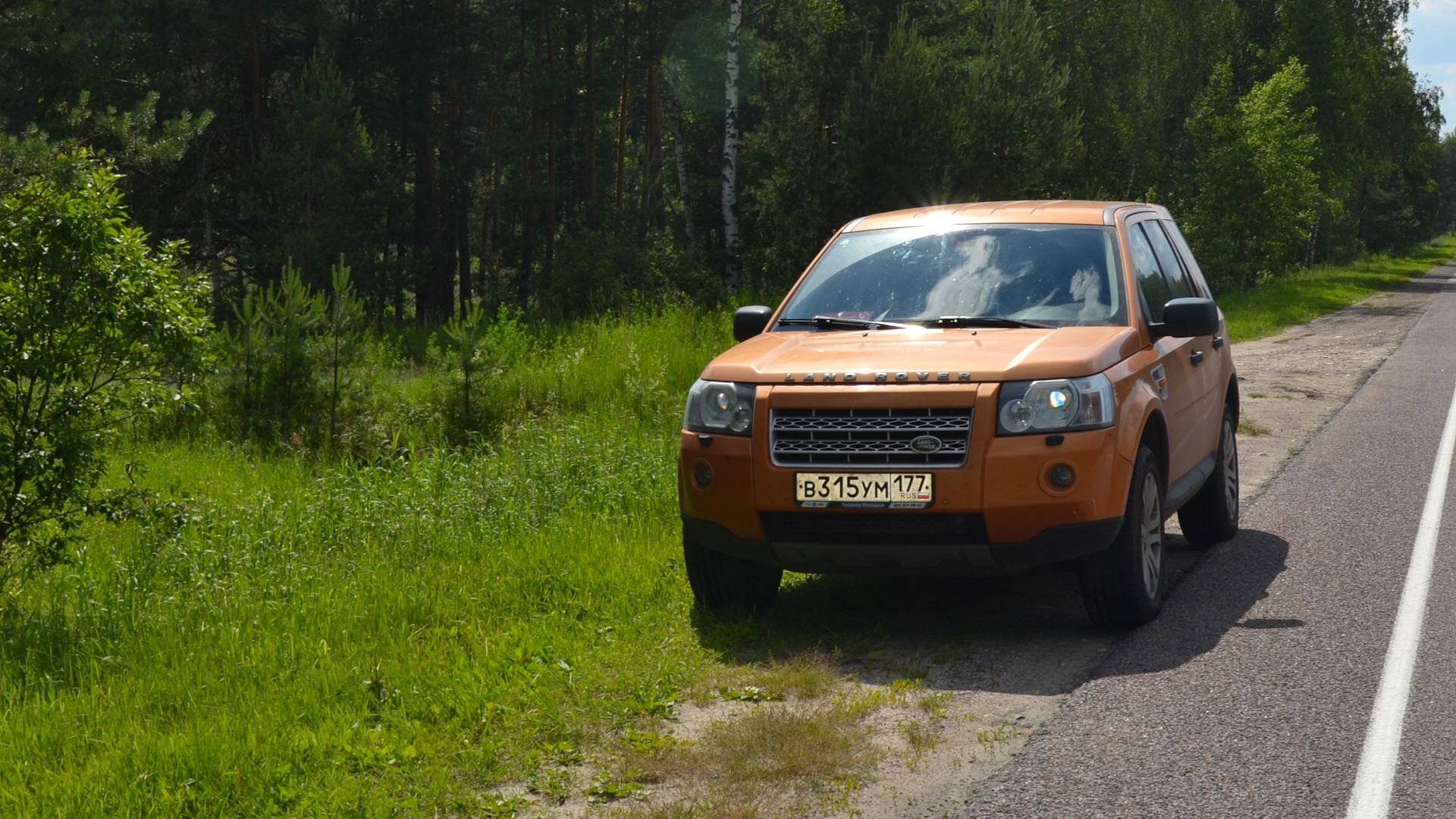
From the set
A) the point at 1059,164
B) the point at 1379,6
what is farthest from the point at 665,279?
the point at 1379,6

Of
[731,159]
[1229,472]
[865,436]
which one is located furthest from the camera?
[731,159]

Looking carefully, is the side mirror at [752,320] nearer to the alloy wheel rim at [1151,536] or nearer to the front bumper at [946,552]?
the front bumper at [946,552]

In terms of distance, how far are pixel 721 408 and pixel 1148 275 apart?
2.60 m

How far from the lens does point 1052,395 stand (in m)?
5.40

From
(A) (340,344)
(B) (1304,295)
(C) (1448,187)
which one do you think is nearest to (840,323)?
(A) (340,344)

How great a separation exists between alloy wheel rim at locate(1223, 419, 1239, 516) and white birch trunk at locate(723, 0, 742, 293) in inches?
859

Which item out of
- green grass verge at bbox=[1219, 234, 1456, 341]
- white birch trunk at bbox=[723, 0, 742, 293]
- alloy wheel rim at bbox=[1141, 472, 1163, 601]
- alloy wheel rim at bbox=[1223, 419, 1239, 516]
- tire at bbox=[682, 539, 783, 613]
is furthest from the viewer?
white birch trunk at bbox=[723, 0, 742, 293]

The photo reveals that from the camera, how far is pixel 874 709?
16.0 feet

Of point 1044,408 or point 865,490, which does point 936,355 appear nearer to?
point 1044,408

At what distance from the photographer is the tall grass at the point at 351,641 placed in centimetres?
426

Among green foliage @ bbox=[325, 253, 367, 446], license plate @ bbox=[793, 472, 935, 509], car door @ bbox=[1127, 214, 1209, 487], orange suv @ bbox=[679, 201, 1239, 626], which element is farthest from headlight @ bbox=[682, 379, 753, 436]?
green foliage @ bbox=[325, 253, 367, 446]

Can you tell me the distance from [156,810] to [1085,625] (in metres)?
3.89

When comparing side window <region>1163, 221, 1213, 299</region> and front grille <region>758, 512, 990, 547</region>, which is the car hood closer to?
front grille <region>758, 512, 990, 547</region>

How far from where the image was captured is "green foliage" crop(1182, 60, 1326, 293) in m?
38.1
